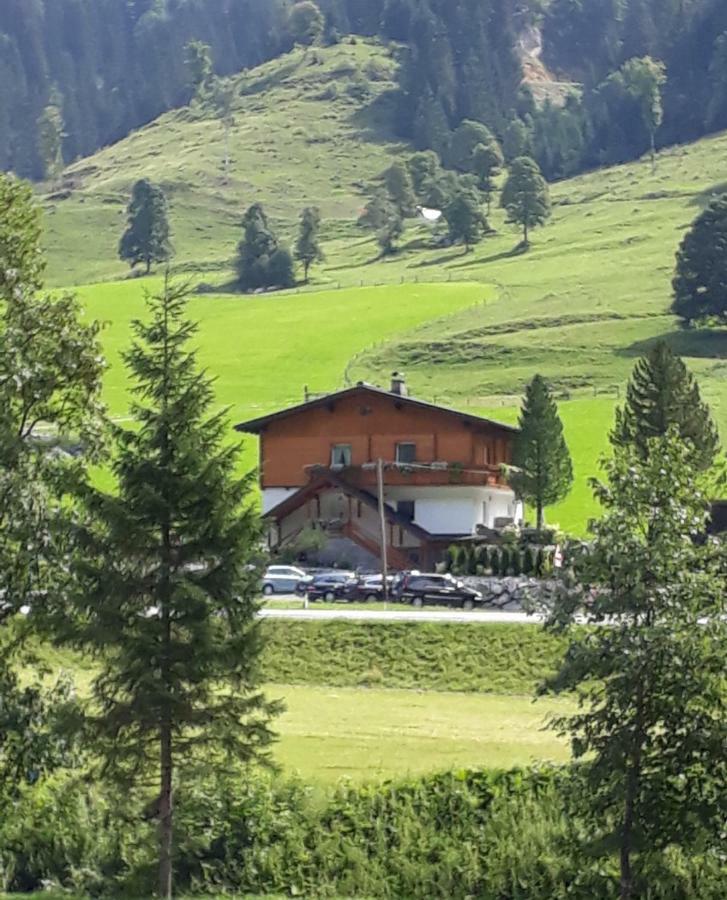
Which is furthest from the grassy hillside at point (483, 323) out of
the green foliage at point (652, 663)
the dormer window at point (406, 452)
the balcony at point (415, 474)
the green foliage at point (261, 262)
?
the green foliage at point (652, 663)

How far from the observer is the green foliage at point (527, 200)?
173250 millimetres

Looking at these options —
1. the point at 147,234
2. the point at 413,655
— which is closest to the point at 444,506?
the point at 413,655

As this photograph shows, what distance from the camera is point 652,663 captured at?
19984 millimetres

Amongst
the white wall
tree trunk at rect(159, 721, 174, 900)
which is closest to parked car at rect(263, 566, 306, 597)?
the white wall

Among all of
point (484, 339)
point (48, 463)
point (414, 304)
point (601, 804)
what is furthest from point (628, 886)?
point (414, 304)

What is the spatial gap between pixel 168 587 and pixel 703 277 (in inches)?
4017

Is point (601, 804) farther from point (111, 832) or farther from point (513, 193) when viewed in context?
point (513, 193)

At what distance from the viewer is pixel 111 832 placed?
88.1 feet

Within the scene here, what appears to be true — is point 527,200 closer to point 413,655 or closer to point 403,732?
point 413,655

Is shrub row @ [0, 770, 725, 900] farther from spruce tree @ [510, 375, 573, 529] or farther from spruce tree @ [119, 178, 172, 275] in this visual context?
spruce tree @ [119, 178, 172, 275]

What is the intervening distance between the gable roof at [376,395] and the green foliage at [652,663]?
50938mm

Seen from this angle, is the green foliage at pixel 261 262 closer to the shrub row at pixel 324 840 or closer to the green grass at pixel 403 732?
the green grass at pixel 403 732

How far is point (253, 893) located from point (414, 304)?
113 meters

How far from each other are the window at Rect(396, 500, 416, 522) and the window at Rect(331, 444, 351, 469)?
320 centimetres
